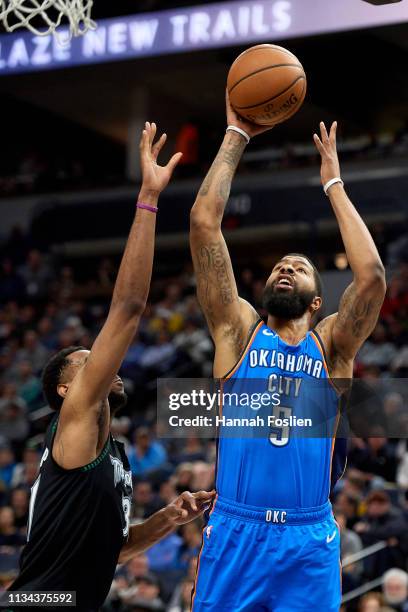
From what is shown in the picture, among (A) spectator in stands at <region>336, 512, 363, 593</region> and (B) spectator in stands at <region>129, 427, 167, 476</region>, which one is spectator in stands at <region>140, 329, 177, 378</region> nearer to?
(B) spectator in stands at <region>129, 427, 167, 476</region>

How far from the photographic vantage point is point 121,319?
3.55m

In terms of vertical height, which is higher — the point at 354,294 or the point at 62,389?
the point at 354,294

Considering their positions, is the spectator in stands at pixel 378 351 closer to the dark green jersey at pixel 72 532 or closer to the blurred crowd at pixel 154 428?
the blurred crowd at pixel 154 428

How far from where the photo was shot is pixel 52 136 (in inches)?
772

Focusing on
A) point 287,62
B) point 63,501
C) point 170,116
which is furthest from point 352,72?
point 63,501

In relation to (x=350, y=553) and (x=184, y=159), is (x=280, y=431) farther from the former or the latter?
(x=184, y=159)

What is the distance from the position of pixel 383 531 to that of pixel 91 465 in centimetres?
476

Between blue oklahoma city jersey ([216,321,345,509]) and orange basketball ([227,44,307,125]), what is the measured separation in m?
0.89

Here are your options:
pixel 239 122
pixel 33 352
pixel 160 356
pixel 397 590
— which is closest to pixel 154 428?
pixel 160 356

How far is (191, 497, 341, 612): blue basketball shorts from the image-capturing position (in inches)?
144

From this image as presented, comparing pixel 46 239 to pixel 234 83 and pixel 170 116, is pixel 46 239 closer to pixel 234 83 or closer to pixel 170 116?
pixel 170 116

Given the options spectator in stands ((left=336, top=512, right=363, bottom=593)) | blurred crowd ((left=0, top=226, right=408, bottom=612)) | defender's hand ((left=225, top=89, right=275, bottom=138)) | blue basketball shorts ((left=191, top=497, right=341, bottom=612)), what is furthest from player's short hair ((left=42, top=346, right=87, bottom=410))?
spectator in stands ((left=336, top=512, right=363, bottom=593))

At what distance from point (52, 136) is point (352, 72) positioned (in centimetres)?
661

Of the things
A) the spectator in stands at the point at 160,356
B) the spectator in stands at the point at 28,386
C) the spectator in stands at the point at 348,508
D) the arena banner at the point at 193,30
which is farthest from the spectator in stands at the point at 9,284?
the spectator in stands at the point at 348,508
